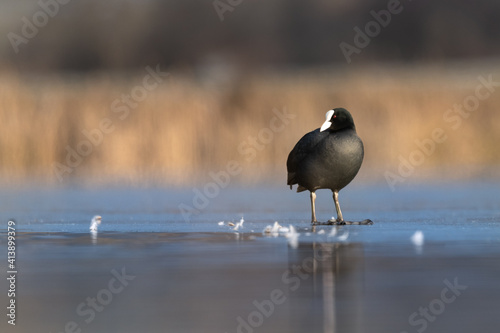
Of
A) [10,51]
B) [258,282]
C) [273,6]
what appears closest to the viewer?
[258,282]

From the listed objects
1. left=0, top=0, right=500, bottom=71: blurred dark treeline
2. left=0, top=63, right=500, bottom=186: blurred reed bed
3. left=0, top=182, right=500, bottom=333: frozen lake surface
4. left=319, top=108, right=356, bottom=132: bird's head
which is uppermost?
left=0, top=0, right=500, bottom=71: blurred dark treeline

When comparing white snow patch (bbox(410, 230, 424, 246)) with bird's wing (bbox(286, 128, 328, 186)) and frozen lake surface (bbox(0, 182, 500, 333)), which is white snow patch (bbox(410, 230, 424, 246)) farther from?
bird's wing (bbox(286, 128, 328, 186))

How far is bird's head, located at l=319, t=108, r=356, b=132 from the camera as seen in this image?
35.0 feet

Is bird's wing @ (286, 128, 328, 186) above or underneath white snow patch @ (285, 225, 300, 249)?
above

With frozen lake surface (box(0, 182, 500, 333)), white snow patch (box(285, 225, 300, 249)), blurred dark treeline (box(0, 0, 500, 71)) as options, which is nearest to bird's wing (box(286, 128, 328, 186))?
frozen lake surface (box(0, 182, 500, 333))

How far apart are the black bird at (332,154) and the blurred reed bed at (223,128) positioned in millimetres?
8569

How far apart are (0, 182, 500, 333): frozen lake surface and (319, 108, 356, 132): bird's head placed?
3.19ft

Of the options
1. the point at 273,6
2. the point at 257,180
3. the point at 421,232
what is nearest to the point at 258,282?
the point at 421,232

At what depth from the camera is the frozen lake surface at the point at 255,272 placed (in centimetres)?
499

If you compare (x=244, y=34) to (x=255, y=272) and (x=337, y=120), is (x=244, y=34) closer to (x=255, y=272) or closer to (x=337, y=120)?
(x=337, y=120)

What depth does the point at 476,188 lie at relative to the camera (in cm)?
1625

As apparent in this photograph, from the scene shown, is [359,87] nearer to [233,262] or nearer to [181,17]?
[233,262]

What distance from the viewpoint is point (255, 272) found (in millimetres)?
6680

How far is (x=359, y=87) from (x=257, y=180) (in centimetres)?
677
